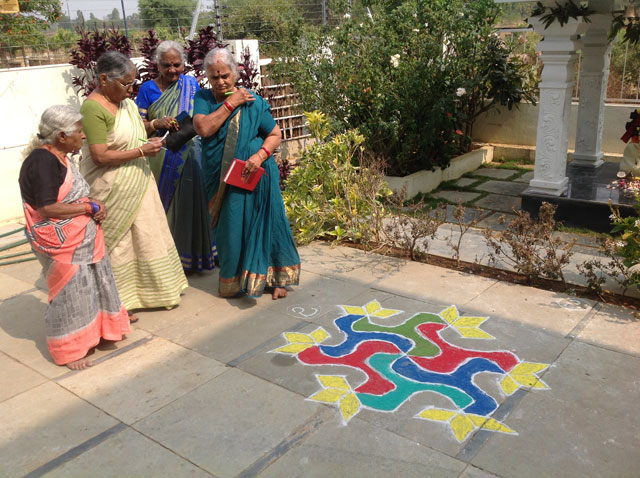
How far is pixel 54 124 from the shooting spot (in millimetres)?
3312

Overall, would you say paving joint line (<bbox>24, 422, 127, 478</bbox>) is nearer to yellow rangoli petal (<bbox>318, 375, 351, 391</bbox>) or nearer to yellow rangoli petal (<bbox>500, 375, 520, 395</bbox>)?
yellow rangoli petal (<bbox>318, 375, 351, 391</bbox>)

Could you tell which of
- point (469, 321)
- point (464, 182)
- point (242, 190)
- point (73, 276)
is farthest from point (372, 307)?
point (464, 182)

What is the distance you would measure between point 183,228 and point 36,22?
891 cm

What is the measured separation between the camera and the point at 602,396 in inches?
124

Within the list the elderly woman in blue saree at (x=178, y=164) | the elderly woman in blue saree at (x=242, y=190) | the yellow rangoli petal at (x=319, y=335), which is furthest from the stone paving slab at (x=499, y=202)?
the yellow rangoli petal at (x=319, y=335)

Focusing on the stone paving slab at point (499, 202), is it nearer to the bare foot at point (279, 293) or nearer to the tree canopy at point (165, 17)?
the bare foot at point (279, 293)

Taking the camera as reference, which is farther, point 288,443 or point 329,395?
point 329,395

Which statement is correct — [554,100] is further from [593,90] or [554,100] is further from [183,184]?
[183,184]

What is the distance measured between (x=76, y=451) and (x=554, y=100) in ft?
17.9

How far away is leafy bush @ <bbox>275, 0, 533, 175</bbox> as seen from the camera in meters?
7.38

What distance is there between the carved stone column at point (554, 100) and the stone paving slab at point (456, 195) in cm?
121

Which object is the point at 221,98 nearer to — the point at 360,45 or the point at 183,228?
the point at 183,228

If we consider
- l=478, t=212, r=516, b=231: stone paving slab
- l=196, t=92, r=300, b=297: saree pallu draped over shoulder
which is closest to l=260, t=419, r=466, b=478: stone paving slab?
l=196, t=92, r=300, b=297: saree pallu draped over shoulder

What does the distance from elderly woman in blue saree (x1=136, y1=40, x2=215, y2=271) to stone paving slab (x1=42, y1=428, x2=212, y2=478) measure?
2271mm
